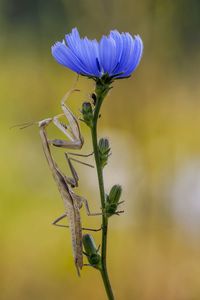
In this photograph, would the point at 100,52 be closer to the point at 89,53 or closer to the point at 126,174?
the point at 89,53

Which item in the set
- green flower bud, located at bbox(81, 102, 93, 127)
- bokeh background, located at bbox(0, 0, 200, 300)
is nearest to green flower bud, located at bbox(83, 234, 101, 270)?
green flower bud, located at bbox(81, 102, 93, 127)

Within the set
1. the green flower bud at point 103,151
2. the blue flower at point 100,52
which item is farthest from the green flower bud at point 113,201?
the blue flower at point 100,52

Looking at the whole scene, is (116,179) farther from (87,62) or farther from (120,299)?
(87,62)

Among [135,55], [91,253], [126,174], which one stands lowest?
[126,174]

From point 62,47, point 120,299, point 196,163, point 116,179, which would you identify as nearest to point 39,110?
point 116,179

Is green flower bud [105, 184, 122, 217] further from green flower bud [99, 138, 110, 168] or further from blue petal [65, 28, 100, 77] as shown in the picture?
blue petal [65, 28, 100, 77]

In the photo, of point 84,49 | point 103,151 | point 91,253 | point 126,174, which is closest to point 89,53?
point 84,49

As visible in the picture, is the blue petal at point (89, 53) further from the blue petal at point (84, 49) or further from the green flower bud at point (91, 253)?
the green flower bud at point (91, 253)
